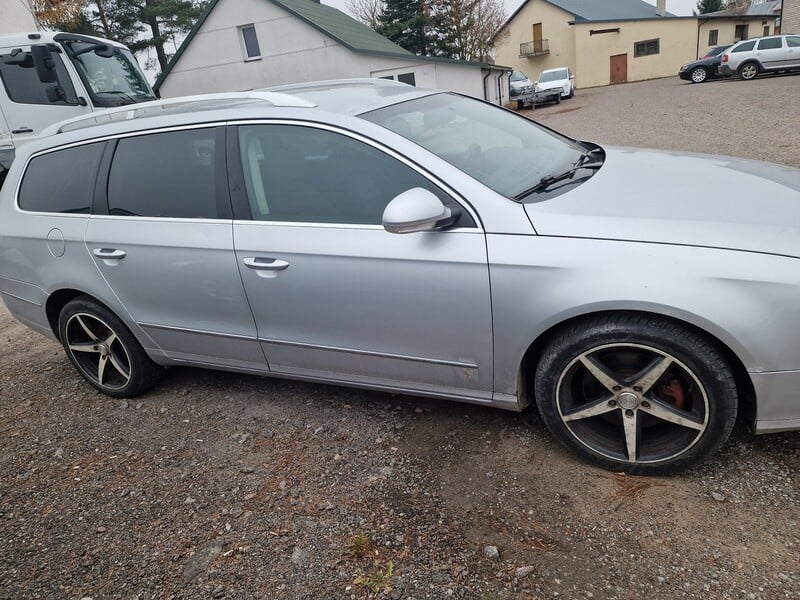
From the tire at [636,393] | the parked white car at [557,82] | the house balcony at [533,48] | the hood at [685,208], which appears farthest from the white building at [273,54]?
the tire at [636,393]

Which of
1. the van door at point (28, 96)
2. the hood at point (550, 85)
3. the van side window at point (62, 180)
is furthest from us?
the hood at point (550, 85)

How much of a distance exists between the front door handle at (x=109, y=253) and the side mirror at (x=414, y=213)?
172 cm

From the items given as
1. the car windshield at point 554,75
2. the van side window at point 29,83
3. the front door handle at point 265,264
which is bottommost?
the car windshield at point 554,75

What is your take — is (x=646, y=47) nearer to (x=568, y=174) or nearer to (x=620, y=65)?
(x=620, y=65)

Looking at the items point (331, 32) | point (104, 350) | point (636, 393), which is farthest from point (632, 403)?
point (331, 32)

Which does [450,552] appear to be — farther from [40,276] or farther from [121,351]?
[40,276]

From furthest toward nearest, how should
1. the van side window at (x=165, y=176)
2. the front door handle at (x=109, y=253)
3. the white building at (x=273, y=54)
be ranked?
1. the white building at (x=273, y=54)
2. the front door handle at (x=109, y=253)
3. the van side window at (x=165, y=176)

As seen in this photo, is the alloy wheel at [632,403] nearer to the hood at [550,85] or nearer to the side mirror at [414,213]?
the side mirror at [414,213]

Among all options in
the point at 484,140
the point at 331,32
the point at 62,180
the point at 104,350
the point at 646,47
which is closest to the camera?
the point at 484,140

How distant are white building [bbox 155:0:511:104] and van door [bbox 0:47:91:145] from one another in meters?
14.3

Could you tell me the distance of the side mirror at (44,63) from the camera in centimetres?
907

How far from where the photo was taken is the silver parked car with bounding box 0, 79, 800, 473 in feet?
6.90

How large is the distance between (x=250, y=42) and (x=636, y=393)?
25519 millimetres

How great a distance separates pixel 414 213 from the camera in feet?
7.45
